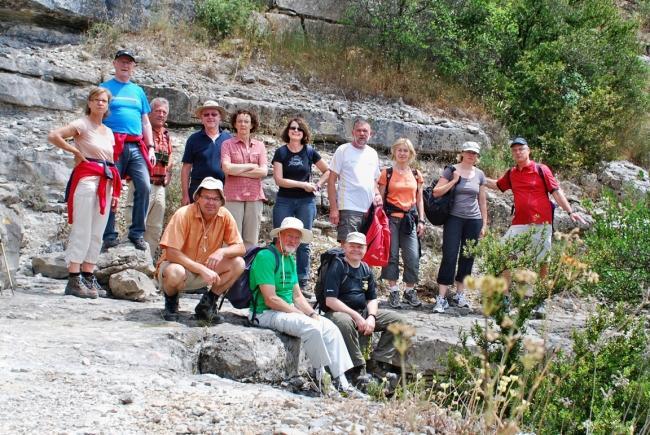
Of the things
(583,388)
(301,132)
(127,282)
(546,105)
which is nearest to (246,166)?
(301,132)

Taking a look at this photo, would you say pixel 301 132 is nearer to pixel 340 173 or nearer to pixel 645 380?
pixel 340 173

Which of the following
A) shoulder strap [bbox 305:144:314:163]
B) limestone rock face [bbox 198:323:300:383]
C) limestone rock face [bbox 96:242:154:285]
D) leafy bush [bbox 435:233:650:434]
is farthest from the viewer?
shoulder strap [bbox 305:144:314:163]

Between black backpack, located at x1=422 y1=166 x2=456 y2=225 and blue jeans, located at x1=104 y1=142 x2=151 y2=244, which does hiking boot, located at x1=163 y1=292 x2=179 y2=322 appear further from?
black backpack, located at x1=422 y1=166 x2=456 y2=225

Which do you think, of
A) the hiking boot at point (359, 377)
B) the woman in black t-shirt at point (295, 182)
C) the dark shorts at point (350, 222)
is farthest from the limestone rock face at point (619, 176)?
the hiking boot at point (359, 377)

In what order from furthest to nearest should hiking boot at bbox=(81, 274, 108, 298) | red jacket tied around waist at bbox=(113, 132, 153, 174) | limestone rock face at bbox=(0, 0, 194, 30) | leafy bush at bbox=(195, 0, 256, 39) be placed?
leafy bush at bbox=(195, 0, 256, 39) < limestone rock face at bbox=(0, 0, 194, 30) < red jacket tied around waist at bbox=(113, 132, 153, 174) < hiking boot at bbox=(81, 274, 108, 298)

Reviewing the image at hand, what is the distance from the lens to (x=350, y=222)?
7.28 metres

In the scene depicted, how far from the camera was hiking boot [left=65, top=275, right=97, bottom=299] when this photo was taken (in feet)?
21.1

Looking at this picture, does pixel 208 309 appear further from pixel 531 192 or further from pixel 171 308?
pixel 531 192

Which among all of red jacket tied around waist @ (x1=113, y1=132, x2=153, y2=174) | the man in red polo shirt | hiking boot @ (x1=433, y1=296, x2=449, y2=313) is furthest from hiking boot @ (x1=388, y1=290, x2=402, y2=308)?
red jacket tied around waist @ (x1=113, y1=132, x2=153, y2=174)

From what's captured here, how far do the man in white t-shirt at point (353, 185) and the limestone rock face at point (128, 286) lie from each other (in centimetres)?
200

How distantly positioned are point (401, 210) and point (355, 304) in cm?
161

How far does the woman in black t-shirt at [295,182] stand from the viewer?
718cm

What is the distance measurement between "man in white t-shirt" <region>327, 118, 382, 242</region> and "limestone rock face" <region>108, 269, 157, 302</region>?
2.00m

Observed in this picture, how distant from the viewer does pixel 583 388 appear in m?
4.75
